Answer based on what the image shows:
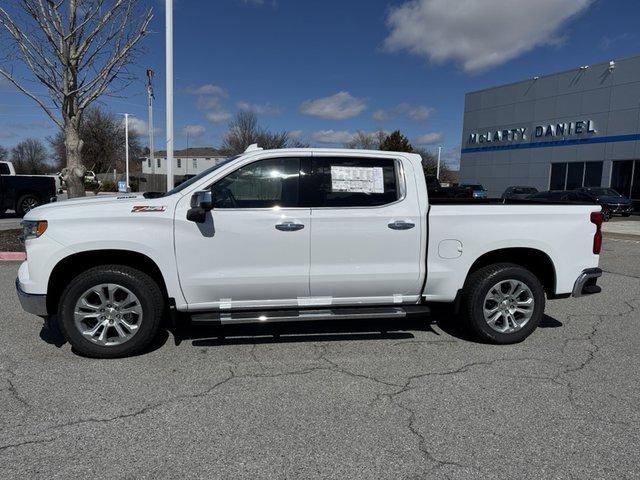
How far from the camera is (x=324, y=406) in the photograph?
3.40 metres

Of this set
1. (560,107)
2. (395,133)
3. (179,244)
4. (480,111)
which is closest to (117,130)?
(395,133)

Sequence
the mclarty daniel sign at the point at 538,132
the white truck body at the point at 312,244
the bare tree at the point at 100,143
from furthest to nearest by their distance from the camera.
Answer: the bare tree at the point at 100,143
the mclarty daniel sign at the point at 538,132
the white truck body at the point at 312,244

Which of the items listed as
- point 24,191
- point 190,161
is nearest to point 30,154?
point 190,161

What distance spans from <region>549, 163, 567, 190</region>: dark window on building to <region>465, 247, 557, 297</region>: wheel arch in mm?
29000

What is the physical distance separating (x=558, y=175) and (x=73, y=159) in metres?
29.2

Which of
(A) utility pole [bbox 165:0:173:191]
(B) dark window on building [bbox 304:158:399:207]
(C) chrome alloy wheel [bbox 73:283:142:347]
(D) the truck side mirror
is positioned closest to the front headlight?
(C) chrome alloy wheel [bbox 73:283:142:347]

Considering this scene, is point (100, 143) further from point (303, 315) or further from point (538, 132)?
point (303, 315)

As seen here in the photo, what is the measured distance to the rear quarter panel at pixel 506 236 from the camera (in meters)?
4.47

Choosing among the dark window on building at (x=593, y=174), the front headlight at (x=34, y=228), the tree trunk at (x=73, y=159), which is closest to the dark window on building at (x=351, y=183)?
the front headlight at (x=34, y=228)

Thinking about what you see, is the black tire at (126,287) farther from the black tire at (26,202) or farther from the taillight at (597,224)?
the black tire at (26,202)

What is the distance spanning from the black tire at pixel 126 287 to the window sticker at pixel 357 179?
6.27 feet

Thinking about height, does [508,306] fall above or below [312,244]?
below

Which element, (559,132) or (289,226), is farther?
(559,132)

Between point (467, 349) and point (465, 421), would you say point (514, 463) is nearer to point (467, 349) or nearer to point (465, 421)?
point (465, 421)
